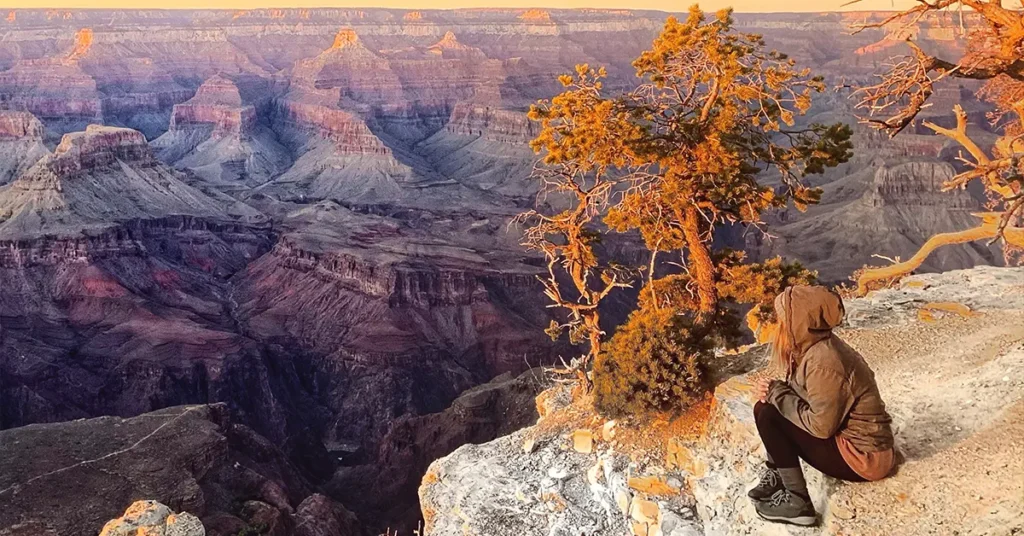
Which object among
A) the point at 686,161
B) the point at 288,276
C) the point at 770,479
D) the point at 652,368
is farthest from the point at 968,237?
the point at 288,276

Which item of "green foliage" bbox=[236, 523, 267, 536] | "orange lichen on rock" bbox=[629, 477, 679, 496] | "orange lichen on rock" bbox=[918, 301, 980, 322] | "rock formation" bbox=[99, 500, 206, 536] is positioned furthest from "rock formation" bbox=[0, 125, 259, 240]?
"orange lichen on rock" bbox=[918, 301, 980, 322]

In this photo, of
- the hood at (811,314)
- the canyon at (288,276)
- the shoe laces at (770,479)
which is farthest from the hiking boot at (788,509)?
the canyon at (288,276)

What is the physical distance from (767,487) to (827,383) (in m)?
1.84

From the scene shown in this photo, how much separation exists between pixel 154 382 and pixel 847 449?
47128mm

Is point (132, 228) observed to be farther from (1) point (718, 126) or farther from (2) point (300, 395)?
(1) point (718, 126)

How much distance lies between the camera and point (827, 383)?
8.41m

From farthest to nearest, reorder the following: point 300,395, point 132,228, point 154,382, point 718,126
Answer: point 132,228 → point 300,395 → point 154,382 → point 718,126

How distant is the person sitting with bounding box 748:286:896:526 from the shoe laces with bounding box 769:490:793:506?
1 centimetres

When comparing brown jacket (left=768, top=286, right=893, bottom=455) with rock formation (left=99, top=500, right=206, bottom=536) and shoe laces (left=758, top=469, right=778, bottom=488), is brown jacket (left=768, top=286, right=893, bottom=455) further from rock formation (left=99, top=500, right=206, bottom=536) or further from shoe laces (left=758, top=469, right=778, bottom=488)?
rock formation (left=99, top=500, right=206, bottom=536)

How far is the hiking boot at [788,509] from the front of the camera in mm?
9231

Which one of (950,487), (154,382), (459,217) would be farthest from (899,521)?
(459,217)

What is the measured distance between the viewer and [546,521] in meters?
13.4

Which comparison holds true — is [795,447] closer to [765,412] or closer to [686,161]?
[765,412]

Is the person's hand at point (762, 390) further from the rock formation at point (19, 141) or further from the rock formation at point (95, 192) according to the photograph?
the rock formation at point (19, 141)
